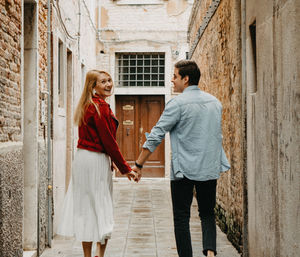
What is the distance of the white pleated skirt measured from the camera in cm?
447

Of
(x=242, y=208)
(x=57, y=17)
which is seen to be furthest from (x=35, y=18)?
(x=242, y=208)

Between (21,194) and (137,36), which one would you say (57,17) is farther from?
(137,36)

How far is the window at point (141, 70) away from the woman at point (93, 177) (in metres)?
9.96

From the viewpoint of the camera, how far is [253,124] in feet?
15.2

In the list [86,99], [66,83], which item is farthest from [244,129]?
[66,83]

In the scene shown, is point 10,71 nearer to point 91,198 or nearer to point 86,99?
point 86,99

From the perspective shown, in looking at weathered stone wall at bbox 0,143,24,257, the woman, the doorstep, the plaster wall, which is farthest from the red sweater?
the plaster wall

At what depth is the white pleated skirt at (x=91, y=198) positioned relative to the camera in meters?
4.47

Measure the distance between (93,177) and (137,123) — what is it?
10.2m

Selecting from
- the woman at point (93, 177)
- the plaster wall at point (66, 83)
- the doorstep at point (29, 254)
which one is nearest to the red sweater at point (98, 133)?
the woman at point (93, 177)

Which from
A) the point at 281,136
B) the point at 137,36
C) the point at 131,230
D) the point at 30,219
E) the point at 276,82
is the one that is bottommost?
the point at 131,230

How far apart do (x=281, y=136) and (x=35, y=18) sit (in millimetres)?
3265

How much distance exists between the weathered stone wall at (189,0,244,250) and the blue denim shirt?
1231 mm

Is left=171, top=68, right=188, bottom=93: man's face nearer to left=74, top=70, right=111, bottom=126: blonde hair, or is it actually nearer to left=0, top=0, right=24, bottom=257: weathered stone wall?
left=74, top=70, right=111, bottom=126: blonde hair
